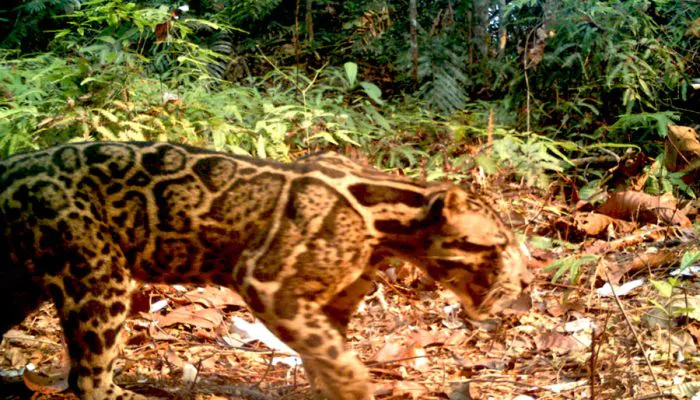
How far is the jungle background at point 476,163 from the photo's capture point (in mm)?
4781

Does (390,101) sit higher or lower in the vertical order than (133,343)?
higher

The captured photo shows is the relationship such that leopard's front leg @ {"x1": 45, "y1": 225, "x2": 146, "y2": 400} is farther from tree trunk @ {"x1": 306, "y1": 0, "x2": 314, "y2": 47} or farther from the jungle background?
tree trunk @ {"x1": 306, "y1": 0, "x2": 314, "y2": 47}

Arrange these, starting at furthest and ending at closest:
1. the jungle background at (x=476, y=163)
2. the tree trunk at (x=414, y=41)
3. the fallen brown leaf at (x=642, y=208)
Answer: the tree trunk at (x=414, y=41)
the fallen brown leaf at (x=642, y=208)
the jungle background at (x=476, y=163)

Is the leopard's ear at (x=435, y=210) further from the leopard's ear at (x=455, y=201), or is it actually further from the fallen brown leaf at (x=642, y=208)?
the fallen brown leaf at (x=642, y=208)

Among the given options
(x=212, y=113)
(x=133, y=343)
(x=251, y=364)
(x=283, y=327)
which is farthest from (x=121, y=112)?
(x=283, y=327)

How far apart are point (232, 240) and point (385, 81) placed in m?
8.78

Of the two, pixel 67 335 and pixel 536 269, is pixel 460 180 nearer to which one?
pixel 536 269

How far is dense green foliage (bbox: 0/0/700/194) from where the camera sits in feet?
23.2

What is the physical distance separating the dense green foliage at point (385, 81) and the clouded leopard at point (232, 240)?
95.4 inches

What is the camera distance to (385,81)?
41.5 ft

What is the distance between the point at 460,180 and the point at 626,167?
192 cm

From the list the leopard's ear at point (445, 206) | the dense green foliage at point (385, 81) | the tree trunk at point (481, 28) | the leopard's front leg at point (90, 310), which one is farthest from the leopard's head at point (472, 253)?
the tree trunk at point (481, 28)

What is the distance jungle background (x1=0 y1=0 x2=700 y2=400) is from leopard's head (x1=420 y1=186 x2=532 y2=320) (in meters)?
0.53

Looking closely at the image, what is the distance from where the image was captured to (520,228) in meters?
7.11
